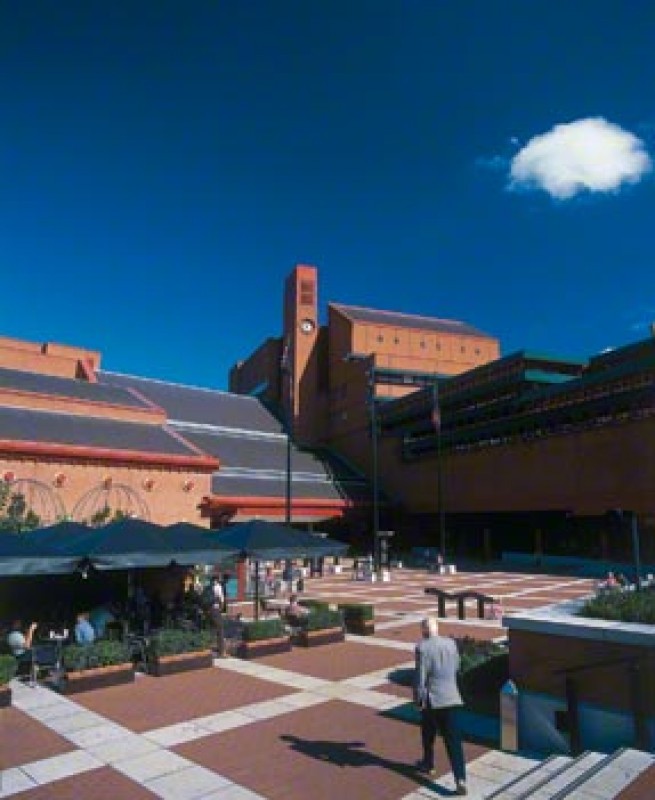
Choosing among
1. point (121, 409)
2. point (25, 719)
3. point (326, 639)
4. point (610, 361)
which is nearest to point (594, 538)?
point (610, 361)

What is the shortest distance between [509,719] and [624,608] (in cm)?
193

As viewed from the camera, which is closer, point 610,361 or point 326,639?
point 326,639

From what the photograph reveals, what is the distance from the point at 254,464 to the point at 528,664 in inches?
1644

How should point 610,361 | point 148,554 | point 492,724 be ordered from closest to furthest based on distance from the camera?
point 492,724, point 148,554, point 610,361

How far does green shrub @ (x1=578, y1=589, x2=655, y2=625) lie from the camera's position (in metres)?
8.31

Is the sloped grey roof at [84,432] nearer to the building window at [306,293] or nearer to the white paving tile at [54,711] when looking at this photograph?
the white paving tile at [54,711]

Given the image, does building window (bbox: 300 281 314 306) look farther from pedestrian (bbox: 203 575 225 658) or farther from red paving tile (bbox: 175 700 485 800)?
red paving tile (bbox: 175 700 485 800)

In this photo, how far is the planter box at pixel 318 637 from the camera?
1548cm

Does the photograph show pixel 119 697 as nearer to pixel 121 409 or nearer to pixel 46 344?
pixel 121 409

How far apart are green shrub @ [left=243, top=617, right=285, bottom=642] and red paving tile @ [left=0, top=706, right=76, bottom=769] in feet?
16.4

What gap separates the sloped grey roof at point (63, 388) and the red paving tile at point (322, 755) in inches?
1123

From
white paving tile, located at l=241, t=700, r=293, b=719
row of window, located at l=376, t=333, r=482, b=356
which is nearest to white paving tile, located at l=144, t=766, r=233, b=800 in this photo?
white paving tile, located at l=241, t=700, r=293, b=719

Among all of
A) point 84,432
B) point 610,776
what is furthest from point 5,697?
point 84,432

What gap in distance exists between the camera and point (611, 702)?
26.1 feet
